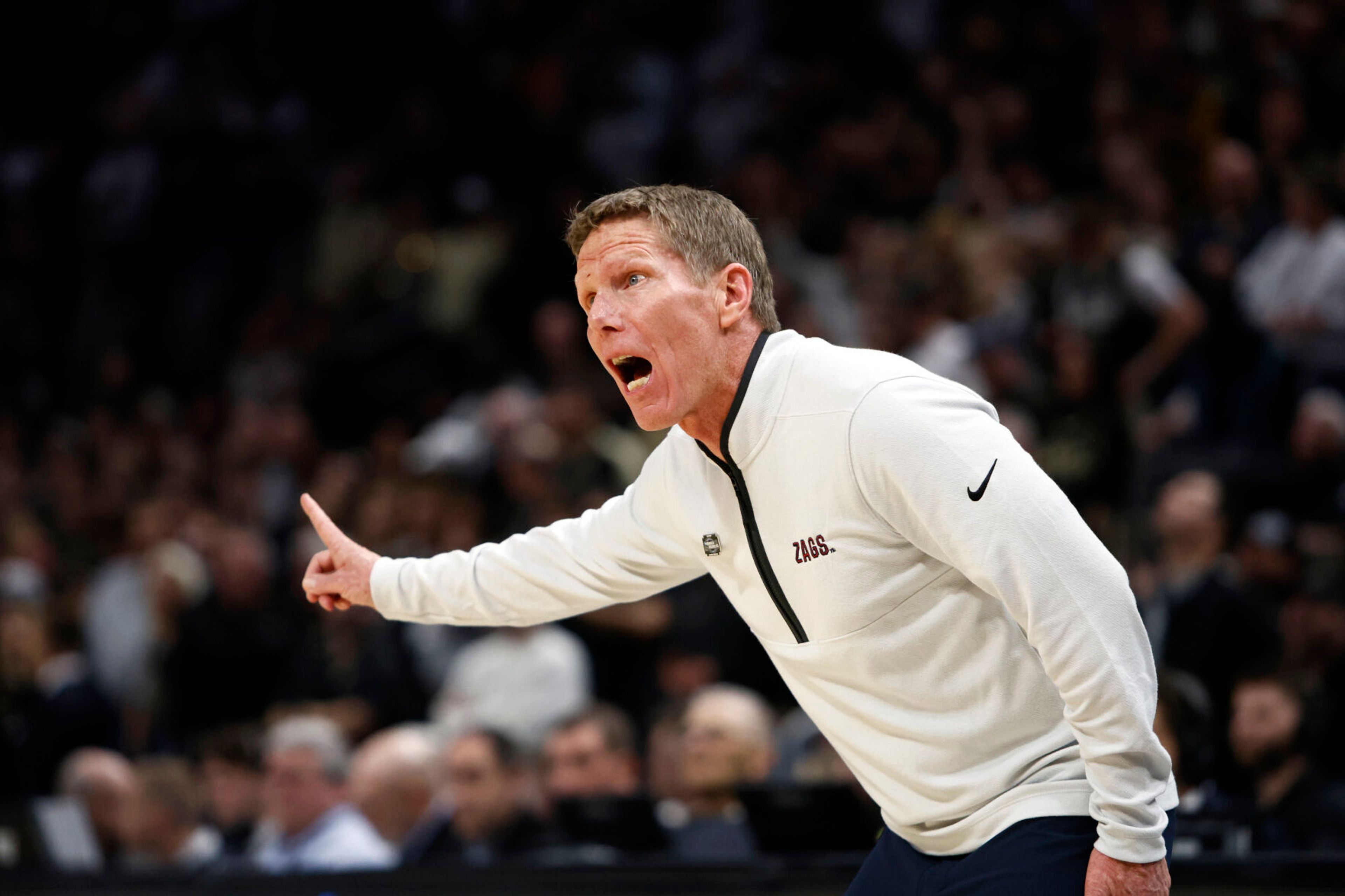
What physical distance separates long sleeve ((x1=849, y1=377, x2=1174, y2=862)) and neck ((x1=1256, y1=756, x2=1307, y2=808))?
2272 millimetres

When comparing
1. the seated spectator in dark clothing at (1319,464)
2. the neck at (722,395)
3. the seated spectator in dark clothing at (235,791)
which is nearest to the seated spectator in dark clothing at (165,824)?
the seated spectator in dark clothing at (235,791)

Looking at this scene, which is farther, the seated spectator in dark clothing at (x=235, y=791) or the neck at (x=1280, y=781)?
the seated spectator in dark clothing at (x=235, y=791)

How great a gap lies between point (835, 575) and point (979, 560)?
249 millimetres

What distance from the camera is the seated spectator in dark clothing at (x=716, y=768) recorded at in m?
4.58

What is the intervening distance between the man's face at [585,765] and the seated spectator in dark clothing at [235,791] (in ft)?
4.19

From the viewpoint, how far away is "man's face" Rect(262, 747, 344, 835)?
16.0 feet

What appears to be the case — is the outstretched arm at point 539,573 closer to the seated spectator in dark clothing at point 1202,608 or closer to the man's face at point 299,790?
the man's face at point 299,790

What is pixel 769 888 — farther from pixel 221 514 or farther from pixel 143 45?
pixel 143 45

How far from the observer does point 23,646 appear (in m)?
7.14

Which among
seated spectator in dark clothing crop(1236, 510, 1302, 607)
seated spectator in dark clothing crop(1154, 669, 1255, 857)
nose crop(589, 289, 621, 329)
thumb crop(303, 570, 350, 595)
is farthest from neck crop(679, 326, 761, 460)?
seated spectator in dark clothing crop(1236, 510, 1302, 607)

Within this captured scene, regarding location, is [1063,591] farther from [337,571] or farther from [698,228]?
[337,571]

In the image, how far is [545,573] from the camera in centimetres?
274

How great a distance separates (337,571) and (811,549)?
3.20ft

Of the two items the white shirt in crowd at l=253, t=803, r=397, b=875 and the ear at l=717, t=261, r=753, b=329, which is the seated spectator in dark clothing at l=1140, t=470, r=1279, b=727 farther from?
the ear at l=717, t=261, r=753, b=329
